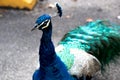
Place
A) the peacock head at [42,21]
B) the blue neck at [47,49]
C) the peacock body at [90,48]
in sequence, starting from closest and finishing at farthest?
1. the peacock head at [42,21]
2. the blue neck at [47,49]
3. the peacock body at [90,48]

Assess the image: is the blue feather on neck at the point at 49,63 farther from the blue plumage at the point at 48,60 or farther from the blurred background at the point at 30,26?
the blurred background at the point at 30,26

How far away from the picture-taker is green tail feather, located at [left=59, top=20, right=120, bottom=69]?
3576 millimetres

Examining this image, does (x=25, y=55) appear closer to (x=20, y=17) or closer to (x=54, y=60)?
(x=20, y=17)

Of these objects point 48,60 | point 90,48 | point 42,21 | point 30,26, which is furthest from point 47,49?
point 30,26

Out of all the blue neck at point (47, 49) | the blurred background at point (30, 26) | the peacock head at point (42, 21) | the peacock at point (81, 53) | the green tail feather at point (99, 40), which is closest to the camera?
the peacock head at point (42, 21)

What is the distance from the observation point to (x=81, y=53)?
3.42 m

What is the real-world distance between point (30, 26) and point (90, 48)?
1.93 m

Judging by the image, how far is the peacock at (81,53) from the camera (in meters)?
2.90

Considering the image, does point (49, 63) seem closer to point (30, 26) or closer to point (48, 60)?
point (48, 60)

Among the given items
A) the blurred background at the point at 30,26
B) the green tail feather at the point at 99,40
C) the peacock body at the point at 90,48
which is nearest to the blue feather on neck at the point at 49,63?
the peacock body at the point at 90,48

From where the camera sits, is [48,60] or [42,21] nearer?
[42,21]

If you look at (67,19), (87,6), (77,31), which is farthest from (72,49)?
(87,6)

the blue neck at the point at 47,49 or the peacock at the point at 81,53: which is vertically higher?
the blue neck at the point at 47,49

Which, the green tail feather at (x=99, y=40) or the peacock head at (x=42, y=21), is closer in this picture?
the peacock head at (x=42, y=21)
